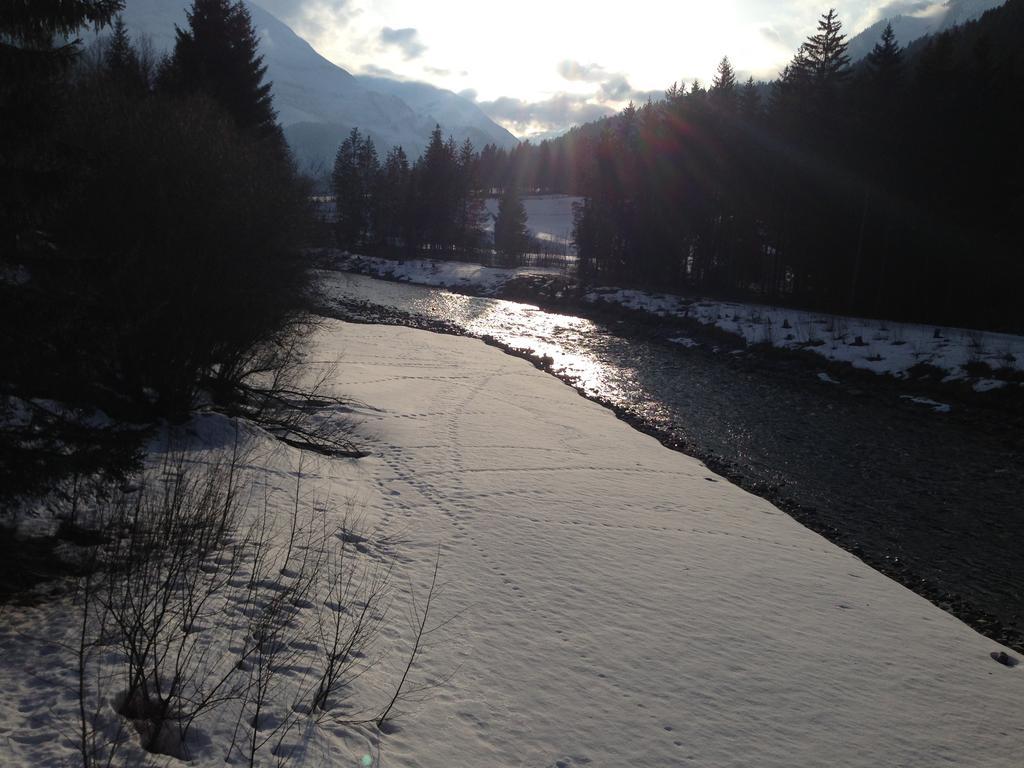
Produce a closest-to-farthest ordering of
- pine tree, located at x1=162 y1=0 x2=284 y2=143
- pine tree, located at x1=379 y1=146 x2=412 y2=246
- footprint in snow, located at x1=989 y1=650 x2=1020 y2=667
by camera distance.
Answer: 1. footprint in snow, located at x1=989 y1=650 x2=1020 y2=667
2. pine tree, located at x1=162 y1=0 x2=284 y2=143
3. pine tree, located at x1=379 y1=146 x2=412 y2=246

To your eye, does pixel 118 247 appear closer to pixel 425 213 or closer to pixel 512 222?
pixel 425 213

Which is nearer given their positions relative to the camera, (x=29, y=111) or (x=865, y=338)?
(x=29, y=111)

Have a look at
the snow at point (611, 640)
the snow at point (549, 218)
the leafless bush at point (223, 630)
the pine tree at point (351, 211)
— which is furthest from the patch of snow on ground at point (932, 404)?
the snow at point (549, 218)

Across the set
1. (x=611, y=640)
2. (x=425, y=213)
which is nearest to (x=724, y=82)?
(x=425, y=213)

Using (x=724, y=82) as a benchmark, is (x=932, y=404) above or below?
below

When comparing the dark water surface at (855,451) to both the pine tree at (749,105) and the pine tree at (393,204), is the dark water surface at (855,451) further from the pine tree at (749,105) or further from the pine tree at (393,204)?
the pine tree at (393,204)

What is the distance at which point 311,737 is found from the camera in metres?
3.59

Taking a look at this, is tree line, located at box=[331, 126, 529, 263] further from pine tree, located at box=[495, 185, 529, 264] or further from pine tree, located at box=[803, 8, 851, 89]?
pine tree, located at box=[803, 8, 851, 89]

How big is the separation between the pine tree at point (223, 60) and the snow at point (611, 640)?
26200 millimetres

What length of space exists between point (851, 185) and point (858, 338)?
41.6 feet

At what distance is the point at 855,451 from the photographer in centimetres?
1356

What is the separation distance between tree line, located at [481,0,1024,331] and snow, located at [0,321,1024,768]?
2349 cm

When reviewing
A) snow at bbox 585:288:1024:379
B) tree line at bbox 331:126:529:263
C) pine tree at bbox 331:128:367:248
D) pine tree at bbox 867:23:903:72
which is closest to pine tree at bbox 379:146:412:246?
tree line at bbox 331:126:529:263

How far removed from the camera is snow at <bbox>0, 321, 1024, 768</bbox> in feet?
12.9
